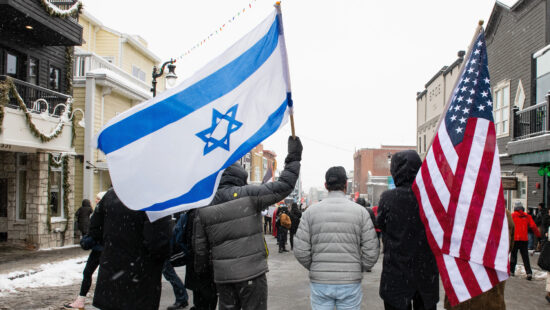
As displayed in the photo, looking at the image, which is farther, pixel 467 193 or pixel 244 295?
pixel 244 295

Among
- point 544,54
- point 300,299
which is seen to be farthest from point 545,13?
point 300,299

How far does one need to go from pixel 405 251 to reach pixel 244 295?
149cm

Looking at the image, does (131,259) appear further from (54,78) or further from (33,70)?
(54,78)

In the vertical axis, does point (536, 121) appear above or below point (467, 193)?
above

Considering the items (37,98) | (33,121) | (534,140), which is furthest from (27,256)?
(534,140)

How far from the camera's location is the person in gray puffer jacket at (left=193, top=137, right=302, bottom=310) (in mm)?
4008

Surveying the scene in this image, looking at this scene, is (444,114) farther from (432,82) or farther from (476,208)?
(432,82)

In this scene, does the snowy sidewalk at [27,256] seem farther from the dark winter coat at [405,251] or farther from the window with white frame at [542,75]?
the window with white frame at [542,75]

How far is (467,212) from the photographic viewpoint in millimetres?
3873

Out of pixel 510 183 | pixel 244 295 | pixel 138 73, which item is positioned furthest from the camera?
pixel 138 73

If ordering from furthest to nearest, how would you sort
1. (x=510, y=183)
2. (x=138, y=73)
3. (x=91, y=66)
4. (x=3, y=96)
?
(x=138, y=73) → (x=91, y=66) → (x=510, y=183) → (x=3, y=96)

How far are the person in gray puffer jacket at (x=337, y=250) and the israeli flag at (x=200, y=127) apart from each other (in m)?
0.95

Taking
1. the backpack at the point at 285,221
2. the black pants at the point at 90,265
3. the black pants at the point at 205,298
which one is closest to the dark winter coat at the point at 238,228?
the black pants at the point at 205,298

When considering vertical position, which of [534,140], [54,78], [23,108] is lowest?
[534,140]
